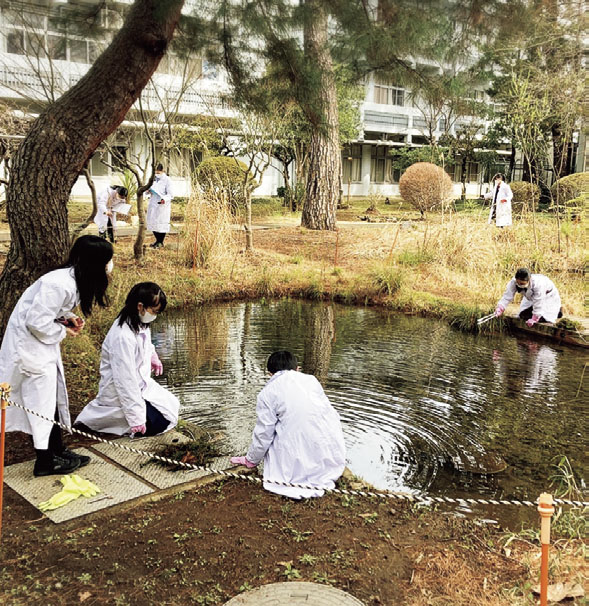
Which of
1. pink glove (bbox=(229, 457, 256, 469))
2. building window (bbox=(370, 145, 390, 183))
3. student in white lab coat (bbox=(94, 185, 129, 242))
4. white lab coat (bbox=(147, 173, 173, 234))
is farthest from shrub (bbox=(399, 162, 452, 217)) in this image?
pink glove (bbox=(229, 457, 256, 469))

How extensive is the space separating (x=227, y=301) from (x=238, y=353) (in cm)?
304

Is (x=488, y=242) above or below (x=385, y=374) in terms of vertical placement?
above

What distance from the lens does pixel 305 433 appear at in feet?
14.0

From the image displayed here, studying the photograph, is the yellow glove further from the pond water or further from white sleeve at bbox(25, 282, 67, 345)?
the pond water

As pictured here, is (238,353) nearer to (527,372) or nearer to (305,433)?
(527,372)

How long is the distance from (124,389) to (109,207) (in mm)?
8559

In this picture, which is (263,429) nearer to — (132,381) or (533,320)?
(132,381)

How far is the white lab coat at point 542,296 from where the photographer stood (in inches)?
358

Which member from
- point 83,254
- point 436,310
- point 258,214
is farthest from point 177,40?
point 258,214

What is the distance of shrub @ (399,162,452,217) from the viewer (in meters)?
21.3

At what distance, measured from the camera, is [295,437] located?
4270mm

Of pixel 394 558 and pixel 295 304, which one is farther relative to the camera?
pixel 295 304

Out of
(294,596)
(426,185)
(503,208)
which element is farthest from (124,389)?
(426,185)

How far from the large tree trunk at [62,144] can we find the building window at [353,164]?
30.5 meters
